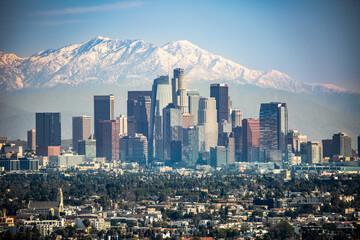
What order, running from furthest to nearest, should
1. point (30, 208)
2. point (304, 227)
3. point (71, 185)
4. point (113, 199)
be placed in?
point (71, 185), point (113, 199), point (30, 208), point (304, 227)

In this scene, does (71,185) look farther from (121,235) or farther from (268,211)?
(121,235)

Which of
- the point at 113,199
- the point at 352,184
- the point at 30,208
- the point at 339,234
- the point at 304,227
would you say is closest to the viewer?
the point at 339,234

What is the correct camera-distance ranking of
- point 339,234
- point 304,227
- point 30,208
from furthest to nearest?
point 30,208, point 304,227, point 339,234

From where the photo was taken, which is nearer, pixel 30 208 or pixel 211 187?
pixel 30 208

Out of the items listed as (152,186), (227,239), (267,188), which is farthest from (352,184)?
(227,239)

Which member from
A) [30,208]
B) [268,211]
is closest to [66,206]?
[30,208]

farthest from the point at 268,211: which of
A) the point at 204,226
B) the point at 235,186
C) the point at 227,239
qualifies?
the point at 235,186

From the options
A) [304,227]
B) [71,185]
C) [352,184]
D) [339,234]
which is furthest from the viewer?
[71,185]

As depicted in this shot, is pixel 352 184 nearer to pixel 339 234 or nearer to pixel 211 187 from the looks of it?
pixel 211 187

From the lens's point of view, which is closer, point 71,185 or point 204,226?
point 204,226
